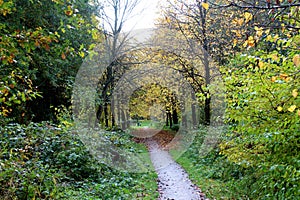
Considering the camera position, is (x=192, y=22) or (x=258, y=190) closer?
(x=258, y=190)

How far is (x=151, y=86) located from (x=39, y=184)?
14.7 meters

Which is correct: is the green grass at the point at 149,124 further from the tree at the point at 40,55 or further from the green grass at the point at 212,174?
the green grass at the point at 212,174

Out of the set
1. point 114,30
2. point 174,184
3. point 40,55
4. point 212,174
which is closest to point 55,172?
point 174,184

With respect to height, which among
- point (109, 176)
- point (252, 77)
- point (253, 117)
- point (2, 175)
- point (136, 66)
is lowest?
point (109, 176)

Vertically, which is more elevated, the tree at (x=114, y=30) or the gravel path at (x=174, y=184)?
the tree at (x=114, y=30)

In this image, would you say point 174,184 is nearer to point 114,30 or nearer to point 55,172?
point 55,172

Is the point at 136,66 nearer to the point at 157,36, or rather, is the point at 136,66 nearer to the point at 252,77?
the point at 157,36

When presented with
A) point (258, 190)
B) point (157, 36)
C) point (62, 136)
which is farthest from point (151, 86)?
point (258, 190)

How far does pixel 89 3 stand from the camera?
13.0m

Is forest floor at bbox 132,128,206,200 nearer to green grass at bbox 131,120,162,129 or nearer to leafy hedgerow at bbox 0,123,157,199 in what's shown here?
leafy hedgerow at bbox 0,123,157,199

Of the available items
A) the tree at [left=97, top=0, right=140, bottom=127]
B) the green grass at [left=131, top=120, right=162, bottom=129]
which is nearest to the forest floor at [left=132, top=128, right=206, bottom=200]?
the tree at [left=97, top=0, right=140, bottom=127]

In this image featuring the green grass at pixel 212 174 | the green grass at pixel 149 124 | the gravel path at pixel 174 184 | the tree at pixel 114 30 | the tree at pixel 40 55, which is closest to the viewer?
the tree at pixel 40 55

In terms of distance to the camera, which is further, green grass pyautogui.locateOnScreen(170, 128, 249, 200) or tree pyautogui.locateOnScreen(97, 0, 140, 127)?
tree pyautogui.locateOnScreen(97, 0, 140, 127)

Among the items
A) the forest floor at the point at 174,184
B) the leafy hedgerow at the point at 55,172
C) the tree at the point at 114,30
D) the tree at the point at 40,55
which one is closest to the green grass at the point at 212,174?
the forest floor at the point at 174,184
